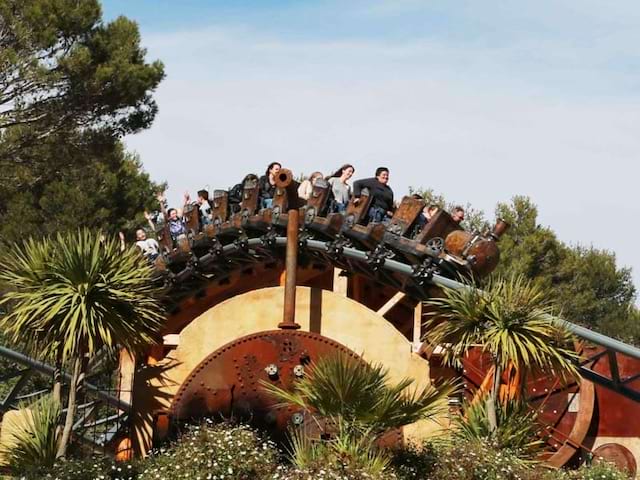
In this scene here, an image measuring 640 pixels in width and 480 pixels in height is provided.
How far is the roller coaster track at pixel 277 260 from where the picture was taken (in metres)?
17.3

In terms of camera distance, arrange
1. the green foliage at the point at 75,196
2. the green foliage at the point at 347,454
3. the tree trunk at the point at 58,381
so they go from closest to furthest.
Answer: the green foliage at the point at 347,454 < the tree trunk at the point at 58,381 < the green foliage at the point at 75,196

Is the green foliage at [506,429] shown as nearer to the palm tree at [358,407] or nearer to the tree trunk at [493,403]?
the tree trunk at [493,403]

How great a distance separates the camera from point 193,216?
1986 cm

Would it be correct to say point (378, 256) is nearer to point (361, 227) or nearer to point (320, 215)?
point (361, 227)

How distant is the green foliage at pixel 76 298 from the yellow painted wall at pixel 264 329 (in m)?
2.02

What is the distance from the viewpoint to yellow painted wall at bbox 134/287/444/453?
17547 millimetres

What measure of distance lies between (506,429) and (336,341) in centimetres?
315

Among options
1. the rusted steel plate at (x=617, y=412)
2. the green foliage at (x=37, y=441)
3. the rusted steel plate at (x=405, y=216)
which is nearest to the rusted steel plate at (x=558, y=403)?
the rusted steel plate at (x=617, y=412)

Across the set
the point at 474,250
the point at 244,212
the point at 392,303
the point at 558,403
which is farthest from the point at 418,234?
the point at 558,403

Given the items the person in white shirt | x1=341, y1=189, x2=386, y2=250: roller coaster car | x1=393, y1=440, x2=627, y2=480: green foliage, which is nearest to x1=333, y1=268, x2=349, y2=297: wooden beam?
x1=341, y1=189, x2=386, y2=250: roller coaster car

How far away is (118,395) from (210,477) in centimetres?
448

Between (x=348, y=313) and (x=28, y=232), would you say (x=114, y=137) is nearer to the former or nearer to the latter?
(x=28, y=232)

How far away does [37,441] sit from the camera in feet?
50.7

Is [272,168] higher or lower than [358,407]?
higher
